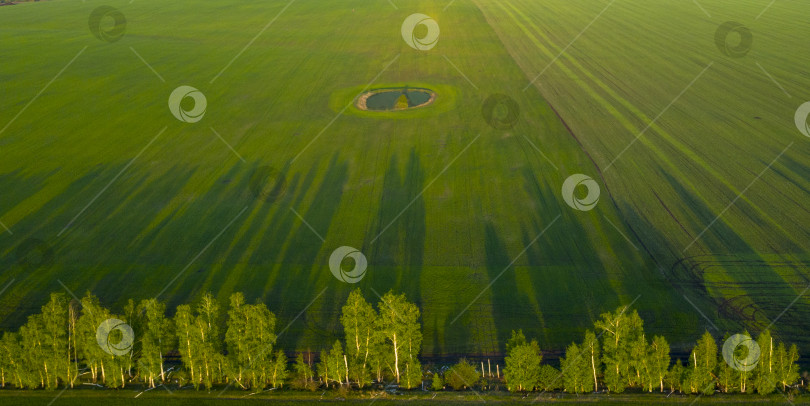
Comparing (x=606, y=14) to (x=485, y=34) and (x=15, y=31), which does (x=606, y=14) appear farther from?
(x=15, y=31)

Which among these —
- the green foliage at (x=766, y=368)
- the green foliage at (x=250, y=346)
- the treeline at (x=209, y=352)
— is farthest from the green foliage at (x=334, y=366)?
the green foliage at (x=766, y=368)

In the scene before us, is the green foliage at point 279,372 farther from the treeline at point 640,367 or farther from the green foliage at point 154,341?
the treeline at point 640,367

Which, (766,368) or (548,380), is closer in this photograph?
(766,368)

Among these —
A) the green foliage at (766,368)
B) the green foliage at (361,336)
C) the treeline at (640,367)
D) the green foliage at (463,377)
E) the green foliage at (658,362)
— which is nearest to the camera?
the green foliage at (766,368)

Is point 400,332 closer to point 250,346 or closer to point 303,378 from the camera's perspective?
point 303,378

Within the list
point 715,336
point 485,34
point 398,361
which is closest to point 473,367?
point 398,361

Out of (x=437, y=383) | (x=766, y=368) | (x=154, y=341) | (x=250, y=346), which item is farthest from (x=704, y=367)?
(x=154, y=341)

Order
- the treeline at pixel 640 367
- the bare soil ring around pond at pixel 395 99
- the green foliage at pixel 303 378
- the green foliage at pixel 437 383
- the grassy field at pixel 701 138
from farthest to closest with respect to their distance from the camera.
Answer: the bare soil ring around pond at pixel 395 99 → the grassy field at pixel 701 138 → the green foliage at pixel 303 378 → the green foliage at pixel 437 383 → the treeline at pixel 640 367
